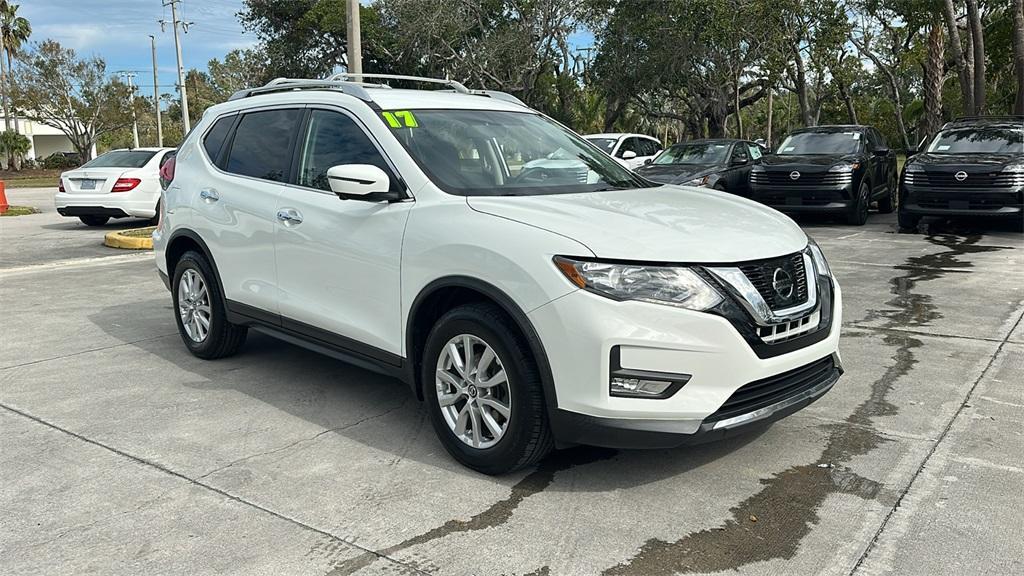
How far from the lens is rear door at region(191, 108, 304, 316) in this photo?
514 centimetres

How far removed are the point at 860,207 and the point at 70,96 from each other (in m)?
45.0

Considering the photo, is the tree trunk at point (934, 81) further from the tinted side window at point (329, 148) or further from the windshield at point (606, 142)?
the tinted side window at point (329, 148)

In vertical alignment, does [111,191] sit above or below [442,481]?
above

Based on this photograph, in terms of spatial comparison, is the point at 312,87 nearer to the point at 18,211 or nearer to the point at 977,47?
the point at 18,211

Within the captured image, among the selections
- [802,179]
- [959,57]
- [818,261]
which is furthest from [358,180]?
[959,57]

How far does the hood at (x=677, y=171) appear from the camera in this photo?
13.8 m

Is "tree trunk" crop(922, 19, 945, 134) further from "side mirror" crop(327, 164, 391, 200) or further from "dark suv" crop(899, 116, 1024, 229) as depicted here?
"side mirror" crop(327, 164, 391, 200)

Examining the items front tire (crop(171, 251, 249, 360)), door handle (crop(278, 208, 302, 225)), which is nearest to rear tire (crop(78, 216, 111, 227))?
front tire (crop(171, 251, 249, 360))

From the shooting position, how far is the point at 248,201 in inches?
208

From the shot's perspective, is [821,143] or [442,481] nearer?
[442,481]

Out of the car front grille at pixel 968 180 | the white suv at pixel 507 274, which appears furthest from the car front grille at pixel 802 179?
the white suv at pixel 507 274

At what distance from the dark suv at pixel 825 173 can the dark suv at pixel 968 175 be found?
3.34 feet

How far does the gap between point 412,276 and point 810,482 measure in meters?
2.08

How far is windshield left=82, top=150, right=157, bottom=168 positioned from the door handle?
11.4m
